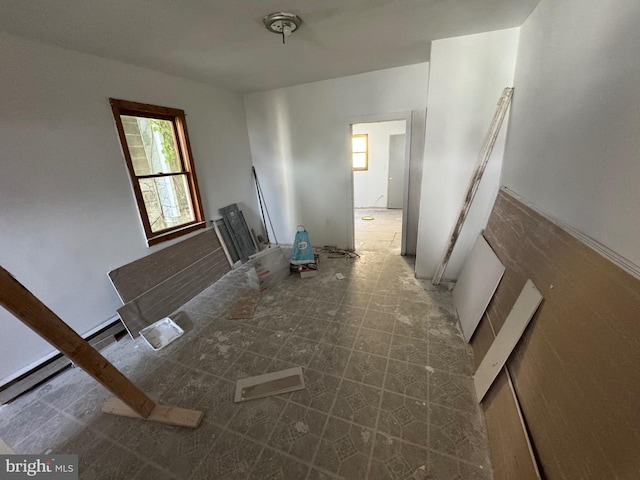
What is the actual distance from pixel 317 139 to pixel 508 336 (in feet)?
10.9

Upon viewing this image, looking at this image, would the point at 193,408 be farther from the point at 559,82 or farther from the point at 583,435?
the point at 559,82

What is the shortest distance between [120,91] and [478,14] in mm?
3183

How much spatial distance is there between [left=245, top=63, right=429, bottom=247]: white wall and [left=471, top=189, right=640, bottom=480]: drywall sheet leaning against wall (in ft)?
8.02

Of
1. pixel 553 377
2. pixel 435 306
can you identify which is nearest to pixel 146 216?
pixel 435 306

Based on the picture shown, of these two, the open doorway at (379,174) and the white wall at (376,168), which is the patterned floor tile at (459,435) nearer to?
the open doorway at (379,174)

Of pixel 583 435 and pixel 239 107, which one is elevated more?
pixel 239 107

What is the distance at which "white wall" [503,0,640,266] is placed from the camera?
96 cm

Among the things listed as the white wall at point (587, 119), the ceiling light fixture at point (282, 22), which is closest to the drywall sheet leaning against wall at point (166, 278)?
the ceiling light fixture at point (282, 22)

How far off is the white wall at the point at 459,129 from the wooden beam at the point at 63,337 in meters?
3.00

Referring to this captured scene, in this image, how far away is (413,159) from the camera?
3.47 m

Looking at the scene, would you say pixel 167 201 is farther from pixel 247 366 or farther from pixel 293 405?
pixel 293 405

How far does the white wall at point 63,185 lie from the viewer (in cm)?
185

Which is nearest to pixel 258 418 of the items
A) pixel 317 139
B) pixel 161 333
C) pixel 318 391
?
pixel 318 391

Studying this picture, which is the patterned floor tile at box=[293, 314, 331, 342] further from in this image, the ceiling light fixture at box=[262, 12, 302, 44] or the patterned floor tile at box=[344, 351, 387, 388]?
the ceiling light fixture at box=[262, 12, 302, 44]
